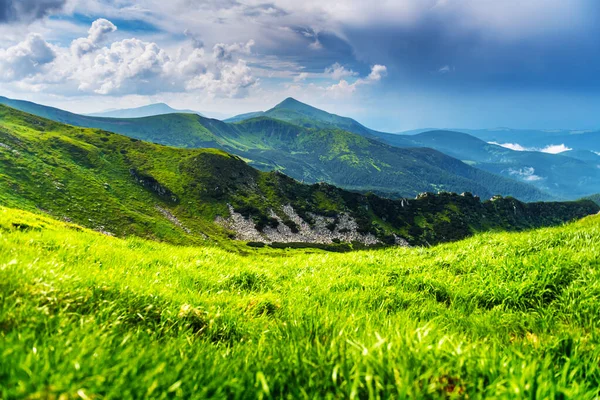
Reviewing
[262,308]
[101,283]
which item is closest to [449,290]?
[262,308]

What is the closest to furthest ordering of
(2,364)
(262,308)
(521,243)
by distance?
(2,364) < (262,308) < (521,243)

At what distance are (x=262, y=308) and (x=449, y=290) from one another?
416cm

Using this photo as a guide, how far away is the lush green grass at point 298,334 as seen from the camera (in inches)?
94.0

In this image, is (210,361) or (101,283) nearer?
(210,361)

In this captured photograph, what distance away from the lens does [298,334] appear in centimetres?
371

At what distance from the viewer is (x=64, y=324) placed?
10.0 feet

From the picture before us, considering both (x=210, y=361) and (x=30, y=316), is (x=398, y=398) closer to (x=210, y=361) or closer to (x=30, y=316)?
(x=210, y=361)

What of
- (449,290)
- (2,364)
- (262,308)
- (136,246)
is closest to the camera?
(2,364)

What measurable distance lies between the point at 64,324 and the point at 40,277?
55.2 inches

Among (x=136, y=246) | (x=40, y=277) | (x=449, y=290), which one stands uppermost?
(x=40, y=277)

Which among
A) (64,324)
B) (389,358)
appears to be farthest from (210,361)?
(389,358)

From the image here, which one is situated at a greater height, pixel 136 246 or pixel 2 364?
pixel 2 364

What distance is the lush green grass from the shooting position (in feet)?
7.84

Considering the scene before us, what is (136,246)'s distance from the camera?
1161 cm
